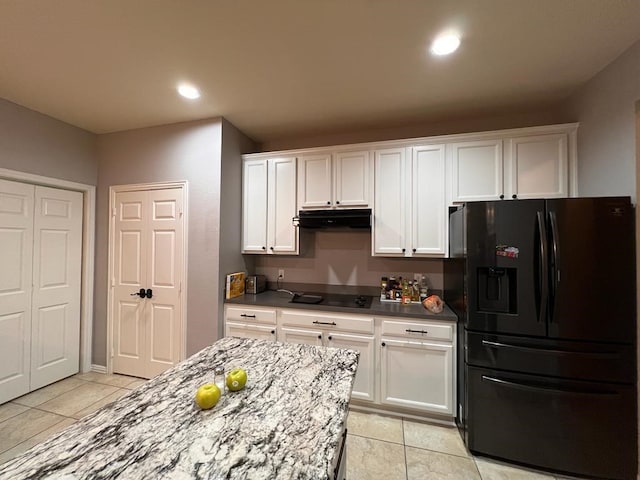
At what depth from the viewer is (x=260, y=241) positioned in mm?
2980

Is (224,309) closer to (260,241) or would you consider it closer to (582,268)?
(260,241)

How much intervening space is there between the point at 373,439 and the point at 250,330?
1.42 metres

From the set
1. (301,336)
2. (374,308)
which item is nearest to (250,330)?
(301,336)

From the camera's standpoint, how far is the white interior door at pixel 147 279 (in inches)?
111

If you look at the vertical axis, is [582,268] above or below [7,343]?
above

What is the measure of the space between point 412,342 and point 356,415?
2.79 ft

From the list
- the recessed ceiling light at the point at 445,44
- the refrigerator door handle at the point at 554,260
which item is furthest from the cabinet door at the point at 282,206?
the refrigerator door handle at the point at 554,260

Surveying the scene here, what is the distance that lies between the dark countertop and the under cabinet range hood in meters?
0.79

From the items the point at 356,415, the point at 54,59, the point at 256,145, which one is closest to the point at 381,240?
the point at 356,415

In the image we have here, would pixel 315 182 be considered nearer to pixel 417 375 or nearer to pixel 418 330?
pixel 418 330

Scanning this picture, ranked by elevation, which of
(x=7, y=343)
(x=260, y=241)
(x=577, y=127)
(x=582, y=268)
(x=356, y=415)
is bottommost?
(x=356, y=415)

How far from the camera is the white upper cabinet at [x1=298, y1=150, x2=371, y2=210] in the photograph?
2.70 m

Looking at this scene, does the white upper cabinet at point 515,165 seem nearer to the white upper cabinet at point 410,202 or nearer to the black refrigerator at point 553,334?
the white upper cabinet at point 410,202

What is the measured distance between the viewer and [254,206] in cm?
299
